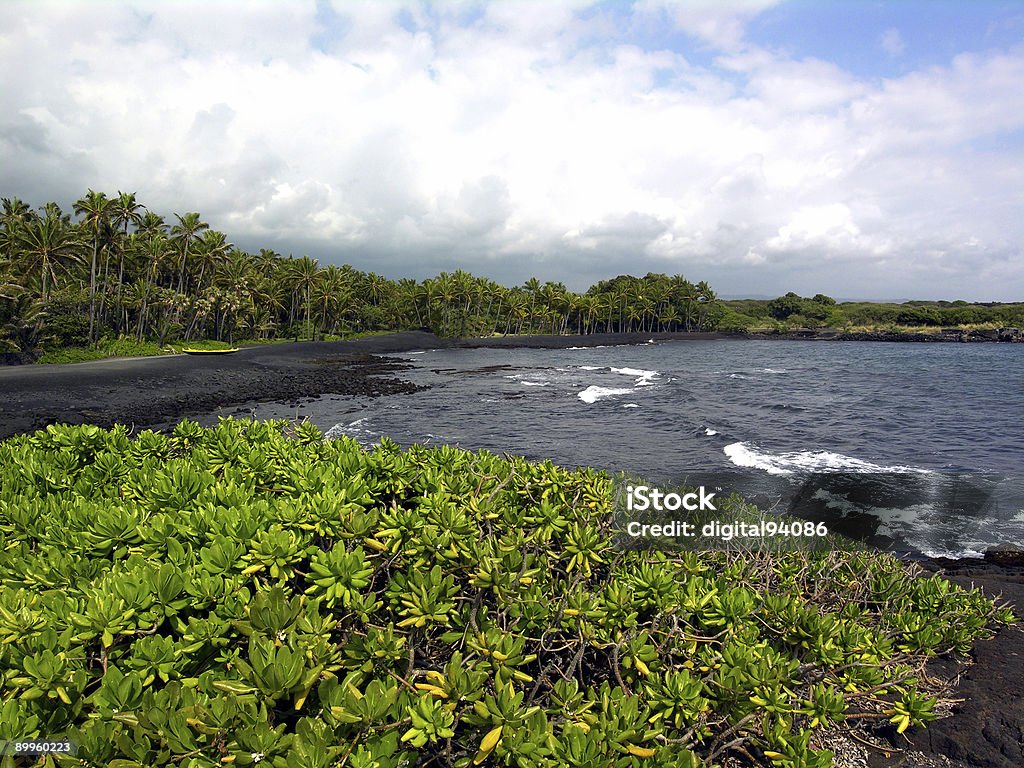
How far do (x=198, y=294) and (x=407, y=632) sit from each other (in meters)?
64.5

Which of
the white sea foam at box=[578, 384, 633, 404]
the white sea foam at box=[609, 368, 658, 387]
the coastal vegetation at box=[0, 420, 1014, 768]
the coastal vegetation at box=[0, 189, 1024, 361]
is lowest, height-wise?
the white sea foam at box=[578, 384, 633, 404]

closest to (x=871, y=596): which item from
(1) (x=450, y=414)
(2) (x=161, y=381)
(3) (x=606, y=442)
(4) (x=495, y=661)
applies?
(4) (x=495, y=661)

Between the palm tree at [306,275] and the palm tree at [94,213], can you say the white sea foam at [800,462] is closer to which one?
the palm tree at [94,213]

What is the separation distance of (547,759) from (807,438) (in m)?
23.4

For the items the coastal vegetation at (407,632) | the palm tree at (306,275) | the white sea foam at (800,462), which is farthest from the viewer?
the palm tree at (306,275)

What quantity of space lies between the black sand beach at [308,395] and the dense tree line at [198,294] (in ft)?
20.8

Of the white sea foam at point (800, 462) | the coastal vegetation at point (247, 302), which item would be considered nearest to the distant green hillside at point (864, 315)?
the coastal vegetation at point (247, 302)

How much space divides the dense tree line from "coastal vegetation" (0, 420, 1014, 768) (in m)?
43.9

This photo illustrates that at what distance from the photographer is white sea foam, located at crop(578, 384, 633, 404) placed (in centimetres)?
3416

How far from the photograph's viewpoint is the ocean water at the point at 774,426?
47.8 ft

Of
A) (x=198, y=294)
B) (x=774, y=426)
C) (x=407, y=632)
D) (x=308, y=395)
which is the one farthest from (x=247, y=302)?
(x=407, y=632)

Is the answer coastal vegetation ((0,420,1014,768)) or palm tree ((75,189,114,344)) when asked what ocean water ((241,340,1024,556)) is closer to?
coastal vegetation ((0,420,1014,768))

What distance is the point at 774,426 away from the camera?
24.9m

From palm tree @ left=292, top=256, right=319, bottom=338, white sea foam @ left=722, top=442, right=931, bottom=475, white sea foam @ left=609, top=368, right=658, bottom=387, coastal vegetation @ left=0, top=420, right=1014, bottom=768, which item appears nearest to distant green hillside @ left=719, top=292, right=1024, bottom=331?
white sea foam @ left=609, top=368, right=658, bottom=387
